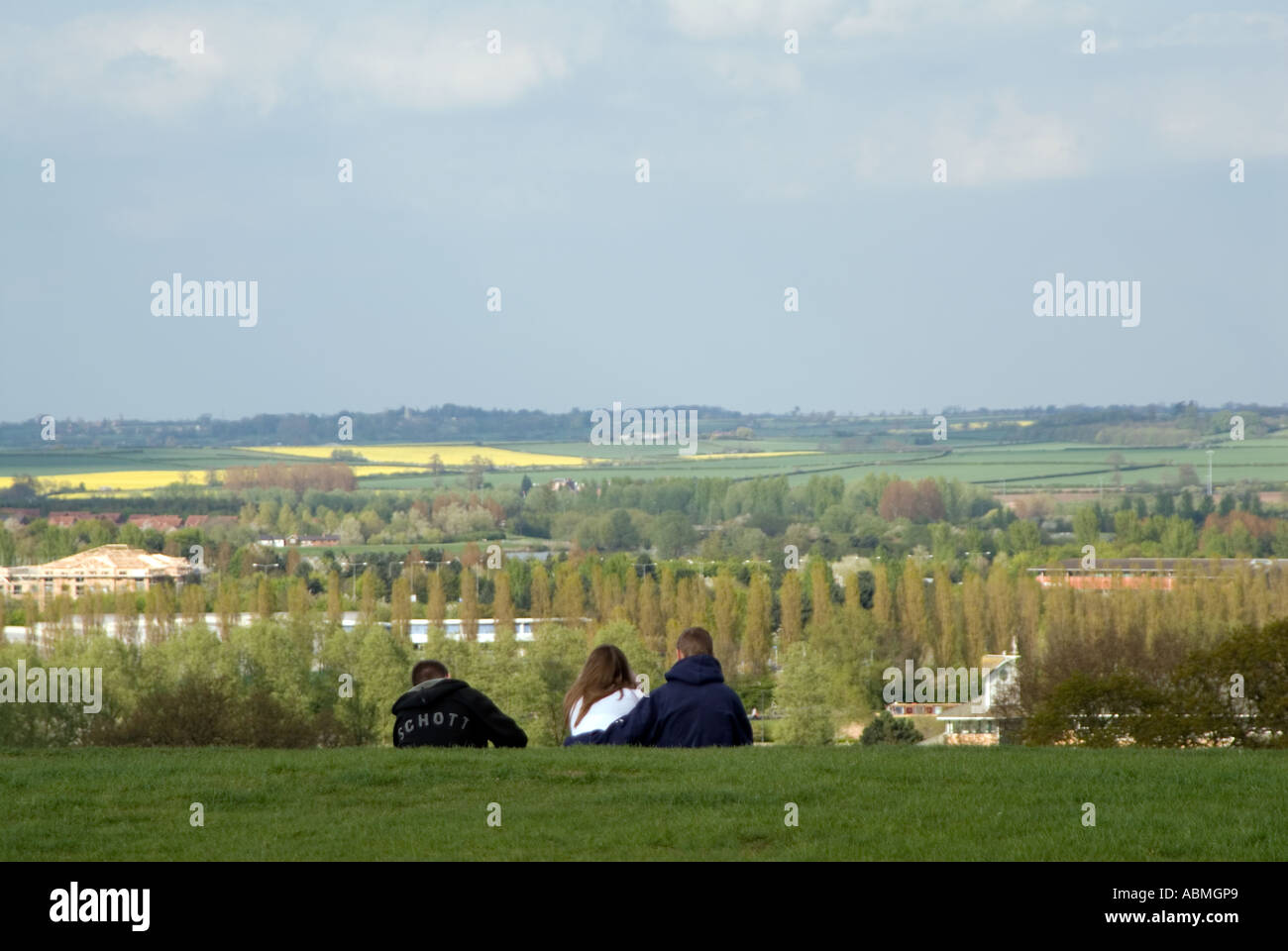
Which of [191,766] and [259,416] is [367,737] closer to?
[191,766]

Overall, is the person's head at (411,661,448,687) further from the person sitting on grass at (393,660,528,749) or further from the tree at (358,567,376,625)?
the tree at (358,567,376,625)

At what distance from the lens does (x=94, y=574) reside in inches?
3866

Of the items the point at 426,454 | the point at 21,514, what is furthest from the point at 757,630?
the point at 426,454

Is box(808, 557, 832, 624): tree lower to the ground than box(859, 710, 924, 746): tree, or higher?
higher

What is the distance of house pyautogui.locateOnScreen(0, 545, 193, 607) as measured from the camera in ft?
318

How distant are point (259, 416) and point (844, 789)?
139425mm

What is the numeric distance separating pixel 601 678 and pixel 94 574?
94412 millimetres

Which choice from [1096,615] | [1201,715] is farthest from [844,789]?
[1096,615]

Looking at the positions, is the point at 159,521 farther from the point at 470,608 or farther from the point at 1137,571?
the point at 1137,571

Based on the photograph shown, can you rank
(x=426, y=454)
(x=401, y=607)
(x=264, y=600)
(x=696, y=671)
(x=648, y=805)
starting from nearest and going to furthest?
(x=648, y=805)
(x=696, y=671)
(x=401, y=607)
(x=264, y=600)
(x=426, y=454)

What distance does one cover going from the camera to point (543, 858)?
25.2ft

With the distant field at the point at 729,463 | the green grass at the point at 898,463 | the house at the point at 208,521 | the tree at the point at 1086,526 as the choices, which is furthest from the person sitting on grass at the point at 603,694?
the green grass at the point at 898,463

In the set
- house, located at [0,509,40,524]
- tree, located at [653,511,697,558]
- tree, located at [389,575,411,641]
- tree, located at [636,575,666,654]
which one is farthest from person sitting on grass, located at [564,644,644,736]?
house, located at [0,509,40,524]

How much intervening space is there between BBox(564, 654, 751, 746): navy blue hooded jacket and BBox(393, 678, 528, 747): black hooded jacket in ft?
2.81
